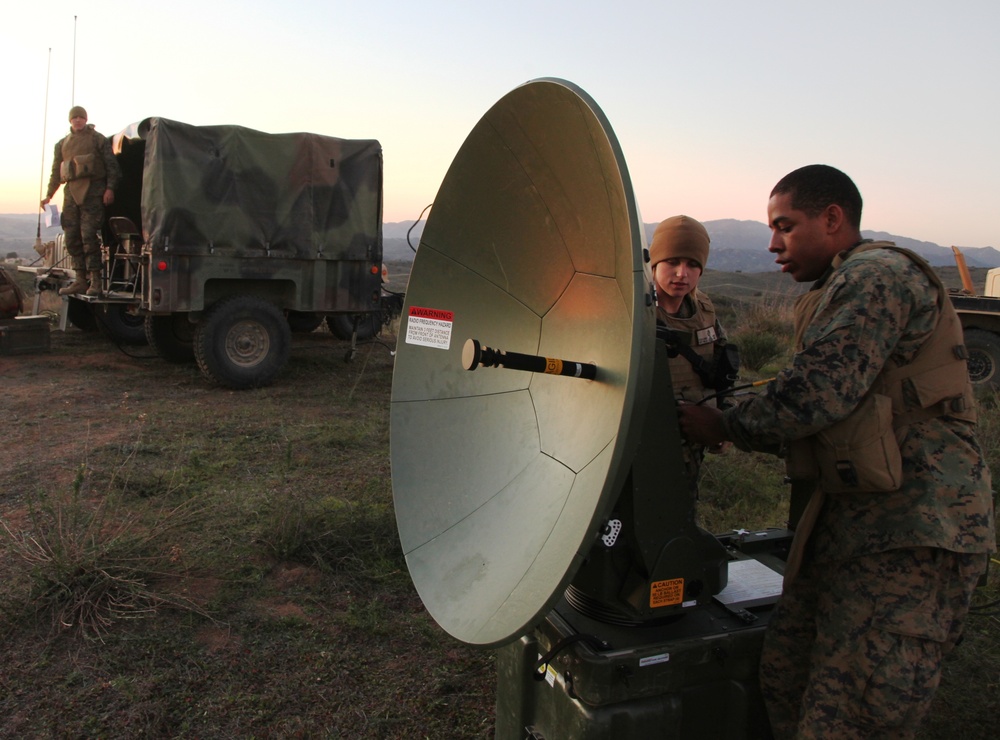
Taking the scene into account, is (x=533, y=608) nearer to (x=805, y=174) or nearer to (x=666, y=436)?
(x=666, y=436)

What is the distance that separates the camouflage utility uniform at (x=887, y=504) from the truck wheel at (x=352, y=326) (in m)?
10.1

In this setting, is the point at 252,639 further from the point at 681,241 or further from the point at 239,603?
the point at 681,241

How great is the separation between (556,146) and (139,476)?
14.2ft

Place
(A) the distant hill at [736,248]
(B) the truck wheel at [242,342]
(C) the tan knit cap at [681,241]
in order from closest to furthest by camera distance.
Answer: (C) the tan knit cap at [681,241] < (B) the truck wheel at [242,342] < (A) the distant hill at [736,248]

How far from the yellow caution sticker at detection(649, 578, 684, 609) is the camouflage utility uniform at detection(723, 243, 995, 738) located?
0.40 m

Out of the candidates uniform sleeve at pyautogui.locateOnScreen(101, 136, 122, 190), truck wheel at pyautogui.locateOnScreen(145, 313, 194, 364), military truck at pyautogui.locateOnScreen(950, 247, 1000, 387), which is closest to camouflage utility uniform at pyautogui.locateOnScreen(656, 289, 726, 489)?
truck wheel at pyautogui.locateOnScreen(145, 313, 194, 364)

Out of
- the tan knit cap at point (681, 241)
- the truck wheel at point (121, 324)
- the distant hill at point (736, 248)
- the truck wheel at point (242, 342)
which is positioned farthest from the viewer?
the distant hill at point (736, 248)

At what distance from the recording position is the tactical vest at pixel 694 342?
3.08 m

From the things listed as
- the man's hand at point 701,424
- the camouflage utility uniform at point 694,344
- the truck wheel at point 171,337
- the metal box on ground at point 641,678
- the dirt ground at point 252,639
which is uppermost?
the camouflage utility uniform at point 694,344

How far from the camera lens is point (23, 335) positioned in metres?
10.5

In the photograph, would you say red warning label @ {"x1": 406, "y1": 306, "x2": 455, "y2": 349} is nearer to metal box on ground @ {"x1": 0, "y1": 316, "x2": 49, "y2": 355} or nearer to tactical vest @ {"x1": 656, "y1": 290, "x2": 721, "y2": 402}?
tactical vest @ {"x1": 656, "y1": 290, "x2": 721, "y2": 402}

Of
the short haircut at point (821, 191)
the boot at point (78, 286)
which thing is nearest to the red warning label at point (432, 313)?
the short haircut at point (821, 191)

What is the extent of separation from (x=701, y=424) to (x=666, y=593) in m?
0.52

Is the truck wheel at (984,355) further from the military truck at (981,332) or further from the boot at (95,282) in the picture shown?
the boot at (95,282)
